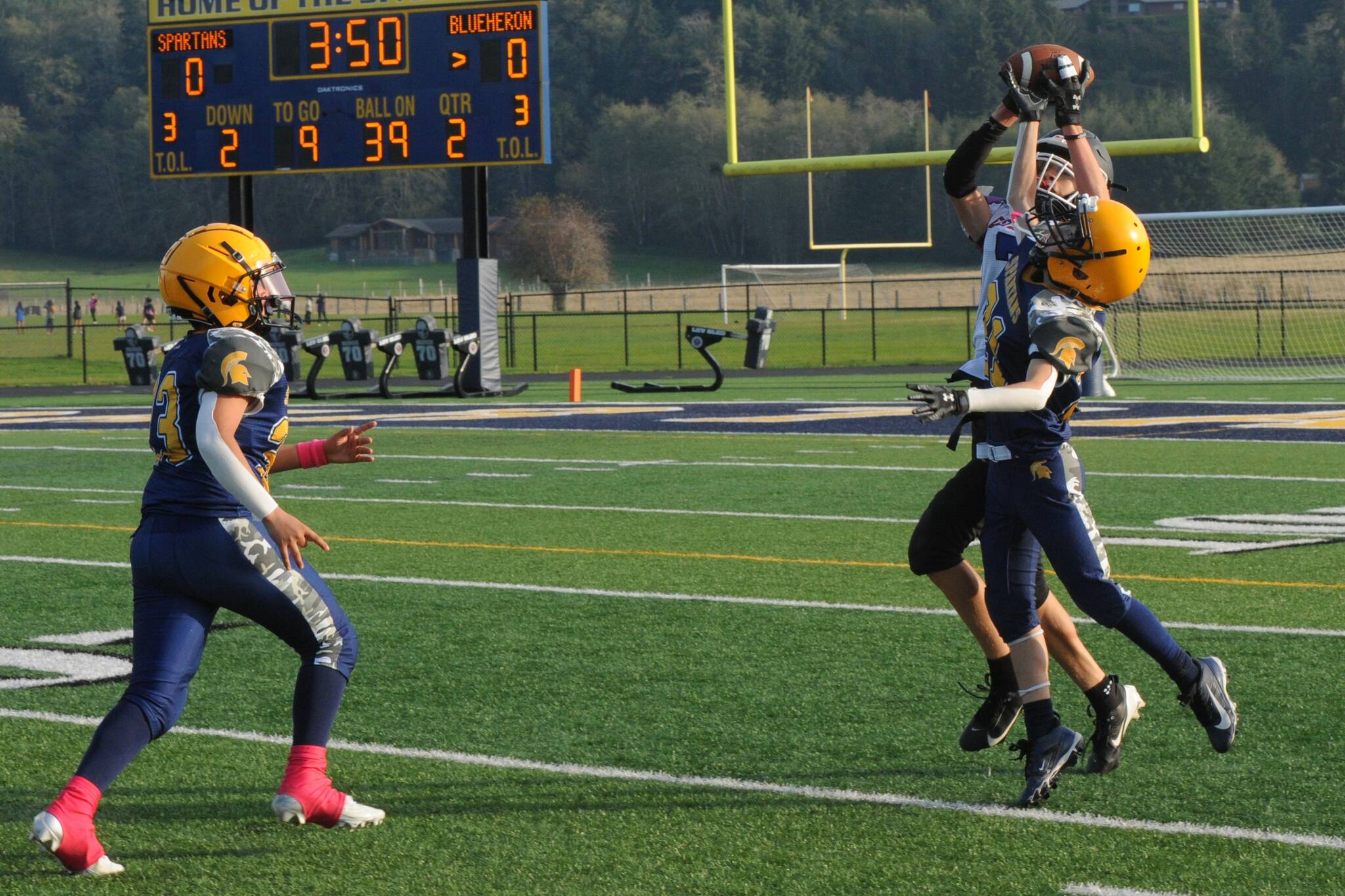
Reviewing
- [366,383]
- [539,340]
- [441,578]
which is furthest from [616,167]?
[441,578]

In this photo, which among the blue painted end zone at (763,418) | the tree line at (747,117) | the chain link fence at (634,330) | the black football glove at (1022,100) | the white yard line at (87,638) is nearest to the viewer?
the black football glove at (1022,100)

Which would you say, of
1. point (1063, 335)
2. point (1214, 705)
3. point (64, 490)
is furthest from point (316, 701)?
point (64, 490)

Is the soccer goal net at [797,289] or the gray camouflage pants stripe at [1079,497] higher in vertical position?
the soccer goal net at [797,289]

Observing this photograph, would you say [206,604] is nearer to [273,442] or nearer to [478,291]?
[273,442]

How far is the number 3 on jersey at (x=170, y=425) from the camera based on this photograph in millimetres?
4695

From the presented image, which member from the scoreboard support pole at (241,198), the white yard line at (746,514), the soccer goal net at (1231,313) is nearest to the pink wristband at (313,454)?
the white yard line at (746,514)

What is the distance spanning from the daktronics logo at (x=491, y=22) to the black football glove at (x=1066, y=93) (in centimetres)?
1954

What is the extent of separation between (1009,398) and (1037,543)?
0.59 meters

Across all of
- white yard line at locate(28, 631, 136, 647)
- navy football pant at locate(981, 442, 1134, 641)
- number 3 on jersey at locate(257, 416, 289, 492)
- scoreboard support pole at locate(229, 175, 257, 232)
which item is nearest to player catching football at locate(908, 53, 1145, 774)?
navy football pant at locate(981, 442, 1134, 641)

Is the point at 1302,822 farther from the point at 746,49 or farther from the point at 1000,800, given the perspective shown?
the point at 746,49

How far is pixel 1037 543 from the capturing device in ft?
17.0

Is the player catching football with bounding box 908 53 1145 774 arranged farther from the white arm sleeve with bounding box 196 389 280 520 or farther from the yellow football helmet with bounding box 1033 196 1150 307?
the white arm sleeve with bounding box 196 389 280 520

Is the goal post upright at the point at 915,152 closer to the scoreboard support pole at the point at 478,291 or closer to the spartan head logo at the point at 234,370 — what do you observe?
the scoreboard support pole at the point at 478,291

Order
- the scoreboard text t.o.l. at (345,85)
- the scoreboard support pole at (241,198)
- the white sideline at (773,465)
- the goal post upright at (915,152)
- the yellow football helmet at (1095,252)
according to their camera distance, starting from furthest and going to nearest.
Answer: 1. the scoreboard support pole at (241,198)
2. the scoreboard text t.o.l. at (345,85)
3. the goal post upright at (915,152)
4. the white sideline at (773,465)
5. the yellow football helmet at (1095,252)
